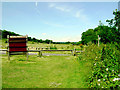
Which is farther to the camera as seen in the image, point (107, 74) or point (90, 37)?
point (90, 37)

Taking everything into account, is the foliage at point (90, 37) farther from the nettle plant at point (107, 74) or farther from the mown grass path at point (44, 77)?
the nettle plant at point (107, 74)

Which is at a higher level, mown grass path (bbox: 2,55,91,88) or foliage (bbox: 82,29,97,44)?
foliage (bbox: 82,29,97,44)

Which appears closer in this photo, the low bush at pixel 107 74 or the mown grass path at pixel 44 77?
the low bush at pixel 107 74

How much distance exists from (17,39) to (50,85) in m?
6.20

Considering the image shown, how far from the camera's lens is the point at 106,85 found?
3.44m

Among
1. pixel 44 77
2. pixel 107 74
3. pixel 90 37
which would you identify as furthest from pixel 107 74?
pixel 90 37

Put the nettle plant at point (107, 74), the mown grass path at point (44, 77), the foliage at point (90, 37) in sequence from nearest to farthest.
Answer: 1. the nettle plant at point (107, 74)
2. the mown grass path at point (44, 77)
3. the foliage at point (90, 37)

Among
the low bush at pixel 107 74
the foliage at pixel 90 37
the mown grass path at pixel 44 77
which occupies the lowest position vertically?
the mown grass path at pixel 44 77

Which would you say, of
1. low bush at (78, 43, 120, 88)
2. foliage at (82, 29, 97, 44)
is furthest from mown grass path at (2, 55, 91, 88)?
foliage at (82, 29, 97, 44)

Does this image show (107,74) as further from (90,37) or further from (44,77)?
(90,37)

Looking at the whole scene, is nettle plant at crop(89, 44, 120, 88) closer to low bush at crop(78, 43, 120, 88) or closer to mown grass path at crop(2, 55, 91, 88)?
low bush at crop(78, 43, 120, 88)

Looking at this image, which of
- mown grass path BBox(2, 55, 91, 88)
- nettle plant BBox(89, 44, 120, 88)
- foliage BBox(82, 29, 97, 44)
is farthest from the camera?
foliage BBox(82, 29, 97, 44)

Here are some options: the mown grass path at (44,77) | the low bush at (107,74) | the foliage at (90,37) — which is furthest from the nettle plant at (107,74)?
the foliage at (90,37)

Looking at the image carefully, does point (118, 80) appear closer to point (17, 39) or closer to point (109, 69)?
point (109, 69)
